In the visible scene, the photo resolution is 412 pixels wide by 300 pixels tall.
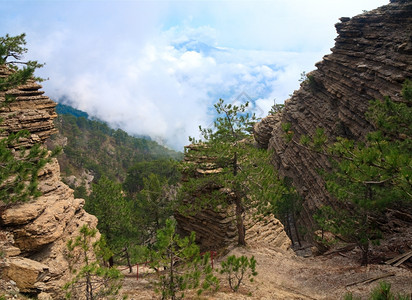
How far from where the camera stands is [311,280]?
12070 millimetres

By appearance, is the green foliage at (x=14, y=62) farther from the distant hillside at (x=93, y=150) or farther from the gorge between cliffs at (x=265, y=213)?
the distant hillside at (x=93, y=150)

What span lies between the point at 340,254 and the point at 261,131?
115 ft

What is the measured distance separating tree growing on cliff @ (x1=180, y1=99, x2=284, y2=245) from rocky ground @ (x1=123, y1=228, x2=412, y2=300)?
3.33m

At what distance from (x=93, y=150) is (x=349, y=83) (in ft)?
300

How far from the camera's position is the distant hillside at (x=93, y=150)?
79562mm

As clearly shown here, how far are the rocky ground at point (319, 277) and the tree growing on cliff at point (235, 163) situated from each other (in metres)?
3.33

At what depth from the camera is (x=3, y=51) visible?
31.6 ft

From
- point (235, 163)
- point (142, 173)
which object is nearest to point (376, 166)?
point (235, 163)

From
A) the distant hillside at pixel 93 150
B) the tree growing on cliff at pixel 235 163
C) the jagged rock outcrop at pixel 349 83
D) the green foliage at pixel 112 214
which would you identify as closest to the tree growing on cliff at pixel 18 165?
the tree growing on cliff at pixel 235 163

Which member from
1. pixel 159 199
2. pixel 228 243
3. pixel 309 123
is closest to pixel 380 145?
pixel 228 243

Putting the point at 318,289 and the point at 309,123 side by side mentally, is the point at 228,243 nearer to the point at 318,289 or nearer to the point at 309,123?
the point at 318,289

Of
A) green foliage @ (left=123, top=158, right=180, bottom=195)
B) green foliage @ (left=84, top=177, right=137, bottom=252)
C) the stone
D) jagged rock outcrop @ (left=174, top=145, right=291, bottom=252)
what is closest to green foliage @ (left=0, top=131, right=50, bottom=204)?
the stone

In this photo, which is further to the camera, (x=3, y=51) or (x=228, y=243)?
(x=228, y=243)

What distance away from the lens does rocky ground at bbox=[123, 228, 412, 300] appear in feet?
31.4
